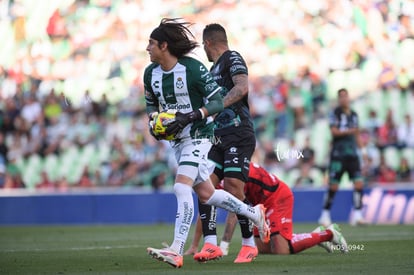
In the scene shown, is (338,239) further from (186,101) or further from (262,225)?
(186,101)

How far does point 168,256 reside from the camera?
25.5 feet

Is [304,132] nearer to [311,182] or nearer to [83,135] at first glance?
[311,182]

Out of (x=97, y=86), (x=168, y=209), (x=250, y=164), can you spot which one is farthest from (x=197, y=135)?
(x=97, y=86)

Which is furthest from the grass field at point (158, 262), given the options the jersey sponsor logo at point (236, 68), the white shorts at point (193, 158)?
Answer: the jersey sponsor logo at point (236, 68)

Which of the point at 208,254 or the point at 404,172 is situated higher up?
the point at 208,254

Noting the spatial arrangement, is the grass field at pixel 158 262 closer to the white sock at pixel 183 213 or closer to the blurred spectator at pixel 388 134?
the white sock at pixel 183 213

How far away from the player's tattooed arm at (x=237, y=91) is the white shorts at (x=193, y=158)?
2.92ft

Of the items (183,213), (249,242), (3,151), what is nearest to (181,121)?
(183,213)

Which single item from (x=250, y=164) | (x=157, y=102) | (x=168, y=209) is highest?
(x=157, y=102)

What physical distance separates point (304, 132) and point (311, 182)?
49.5 inches

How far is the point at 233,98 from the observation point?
30.5ft

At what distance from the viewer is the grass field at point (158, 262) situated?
7820 millimetres

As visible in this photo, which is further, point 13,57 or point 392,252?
point 13,57

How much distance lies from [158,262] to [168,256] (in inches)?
44.5
